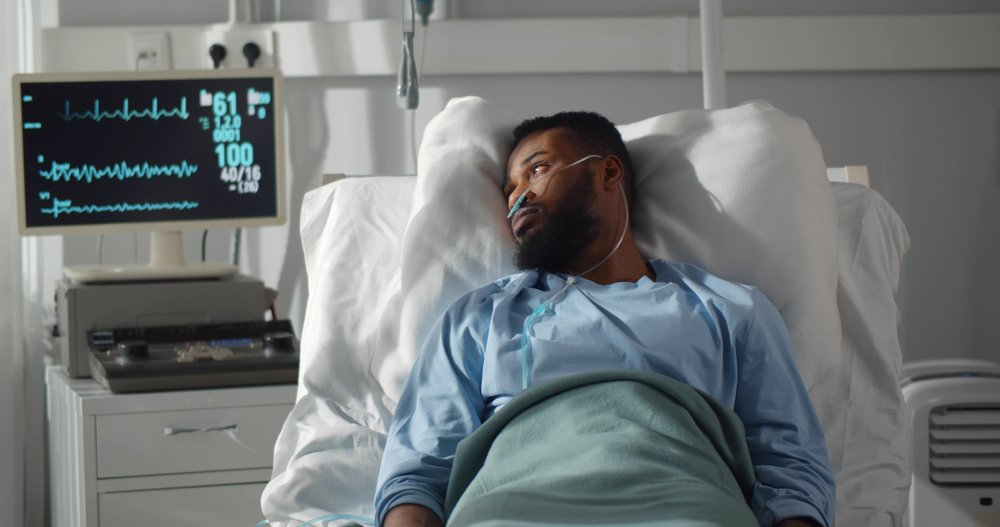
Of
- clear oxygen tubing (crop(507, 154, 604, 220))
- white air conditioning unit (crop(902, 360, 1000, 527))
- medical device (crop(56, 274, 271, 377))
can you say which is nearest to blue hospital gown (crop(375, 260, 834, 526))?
clear oxygen tubing (crop(507, 154, 604, 220))

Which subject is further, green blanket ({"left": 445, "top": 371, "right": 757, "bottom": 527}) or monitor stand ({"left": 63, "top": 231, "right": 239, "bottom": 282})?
monitor stand ({"left": 63, "top": 231, "right": 239, "bottom": 282})

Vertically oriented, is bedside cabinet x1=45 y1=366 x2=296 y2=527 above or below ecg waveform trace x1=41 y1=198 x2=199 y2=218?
below

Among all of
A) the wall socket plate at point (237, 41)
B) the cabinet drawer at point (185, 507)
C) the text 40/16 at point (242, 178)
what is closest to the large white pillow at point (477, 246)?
the cabinet drawer at point (185, 507)

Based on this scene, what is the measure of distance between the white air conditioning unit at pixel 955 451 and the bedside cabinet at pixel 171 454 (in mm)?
1085

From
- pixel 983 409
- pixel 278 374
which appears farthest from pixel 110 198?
pixel 983 409

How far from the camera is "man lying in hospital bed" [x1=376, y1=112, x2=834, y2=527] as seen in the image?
4.05 feet

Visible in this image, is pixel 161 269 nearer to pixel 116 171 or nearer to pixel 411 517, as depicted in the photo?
pixel 116 171

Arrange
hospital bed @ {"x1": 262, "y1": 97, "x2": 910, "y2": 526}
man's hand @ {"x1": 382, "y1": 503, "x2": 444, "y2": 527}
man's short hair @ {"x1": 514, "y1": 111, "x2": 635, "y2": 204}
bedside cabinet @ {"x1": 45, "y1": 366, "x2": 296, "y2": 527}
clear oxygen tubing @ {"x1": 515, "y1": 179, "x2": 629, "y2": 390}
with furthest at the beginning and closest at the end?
bedside cabinet @ {"x1": 45, "y1": 366, "x2": 296, "y2": 527}, man's short hair @ {"x1": 514, "y1": 111, "x2": 635, "y2": 204}, hospital bed @ {"x1": 262, "y1": 97, "x2": 910, "y2": 526}, clear oxygen tubing @ {"x1": 515, "y1": 179, "x2": 629, "y2": 390}, man's hand @ {"x1": 382, "y1": 503, "x2": 444, "y2": 527}

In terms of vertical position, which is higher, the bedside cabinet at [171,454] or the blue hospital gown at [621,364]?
A: the blue hospital gown at [621,364]

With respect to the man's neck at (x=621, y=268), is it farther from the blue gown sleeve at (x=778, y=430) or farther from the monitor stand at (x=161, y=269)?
the monitor stand at (x=161, y=269)

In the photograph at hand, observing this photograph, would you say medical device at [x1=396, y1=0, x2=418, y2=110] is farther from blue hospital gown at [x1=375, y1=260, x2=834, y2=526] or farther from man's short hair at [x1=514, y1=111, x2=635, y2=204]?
blue hospital gown at [x1=375, y1=260, x2=834, y2=526]

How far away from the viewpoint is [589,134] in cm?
174

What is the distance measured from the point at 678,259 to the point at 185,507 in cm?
93

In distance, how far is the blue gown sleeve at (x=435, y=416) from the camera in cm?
141
